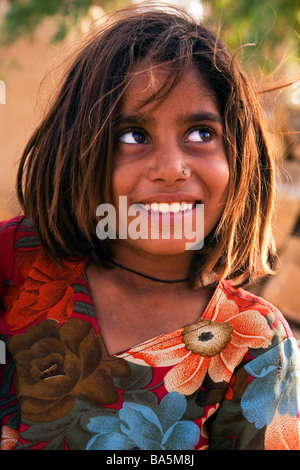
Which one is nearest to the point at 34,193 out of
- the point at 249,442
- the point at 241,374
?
the point at 241,374

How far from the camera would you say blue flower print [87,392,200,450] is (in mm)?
1269

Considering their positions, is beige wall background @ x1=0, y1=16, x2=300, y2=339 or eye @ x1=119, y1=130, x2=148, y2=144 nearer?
eye @ x1=119, y1=130, x2=148, y2=144

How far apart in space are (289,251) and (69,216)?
1.92 metres

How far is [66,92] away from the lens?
146 cm

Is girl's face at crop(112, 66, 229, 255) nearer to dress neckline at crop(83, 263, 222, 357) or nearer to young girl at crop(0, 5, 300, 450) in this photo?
young girl at crop(0, 5, 300, 450)

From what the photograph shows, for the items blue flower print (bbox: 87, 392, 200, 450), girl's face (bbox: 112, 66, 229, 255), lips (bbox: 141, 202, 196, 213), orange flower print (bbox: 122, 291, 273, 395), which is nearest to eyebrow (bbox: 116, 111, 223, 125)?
girl's face (bbox: 112, 66, 229, 255)

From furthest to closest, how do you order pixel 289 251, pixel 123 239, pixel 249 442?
1. pixel 289 251
2. pixel 123 239
3. pixel 249 442

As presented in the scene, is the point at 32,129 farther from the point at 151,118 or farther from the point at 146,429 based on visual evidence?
Answer: the point at 146,429

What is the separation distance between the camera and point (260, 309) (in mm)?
1394

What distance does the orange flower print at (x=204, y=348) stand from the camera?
4.35 ft

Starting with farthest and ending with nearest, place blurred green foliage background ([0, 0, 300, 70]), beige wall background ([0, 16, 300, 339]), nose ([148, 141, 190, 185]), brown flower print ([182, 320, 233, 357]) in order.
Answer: blurred green foliage background ([0, 0, 300, 70]), beige wall background ([0, 16, 300, 339]), brown flower print ([182, 320, 233, 357]), nose ([148, 141, 190, 185])

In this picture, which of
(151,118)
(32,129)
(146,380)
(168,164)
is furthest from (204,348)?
(32,129)
